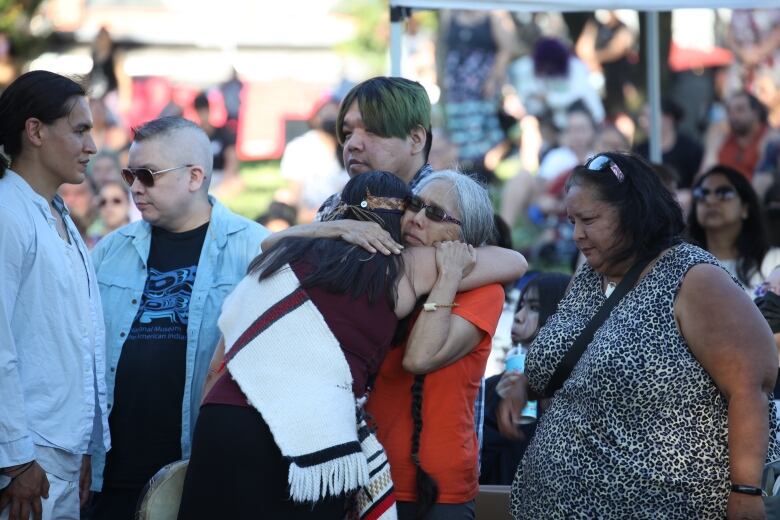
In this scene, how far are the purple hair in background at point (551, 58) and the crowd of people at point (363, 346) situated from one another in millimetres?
6750

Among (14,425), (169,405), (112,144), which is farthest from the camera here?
(112,144)

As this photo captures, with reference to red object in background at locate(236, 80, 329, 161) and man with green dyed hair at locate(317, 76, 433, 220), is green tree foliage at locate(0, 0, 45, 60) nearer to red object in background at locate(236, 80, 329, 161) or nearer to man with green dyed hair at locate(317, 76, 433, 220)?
red object in background at locate(236, 80, 329, 161)

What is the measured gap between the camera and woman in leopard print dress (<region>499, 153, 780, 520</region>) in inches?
121

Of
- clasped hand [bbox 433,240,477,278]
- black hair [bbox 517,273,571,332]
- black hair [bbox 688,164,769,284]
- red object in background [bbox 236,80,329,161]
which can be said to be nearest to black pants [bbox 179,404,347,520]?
clasped hand [bbox 433,240,477,278]

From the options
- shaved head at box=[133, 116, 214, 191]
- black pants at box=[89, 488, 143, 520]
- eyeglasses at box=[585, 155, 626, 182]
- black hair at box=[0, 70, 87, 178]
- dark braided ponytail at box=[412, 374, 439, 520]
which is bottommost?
black pants at box=[89, 488, 143, 520]

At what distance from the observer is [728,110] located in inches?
375

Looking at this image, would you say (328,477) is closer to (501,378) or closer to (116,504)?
(116,504)

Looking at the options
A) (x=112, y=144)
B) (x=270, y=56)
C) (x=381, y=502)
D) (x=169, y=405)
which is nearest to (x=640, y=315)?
(x=381, y=502)

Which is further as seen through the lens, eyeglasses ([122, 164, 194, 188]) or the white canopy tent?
the white canopy tent

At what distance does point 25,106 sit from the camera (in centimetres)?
371

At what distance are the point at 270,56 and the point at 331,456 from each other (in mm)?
12069

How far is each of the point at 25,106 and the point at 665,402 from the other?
226 cm

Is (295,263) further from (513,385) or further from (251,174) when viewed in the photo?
(251,174)

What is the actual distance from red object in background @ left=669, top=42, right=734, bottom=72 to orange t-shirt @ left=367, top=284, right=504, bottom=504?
29.1 ft
